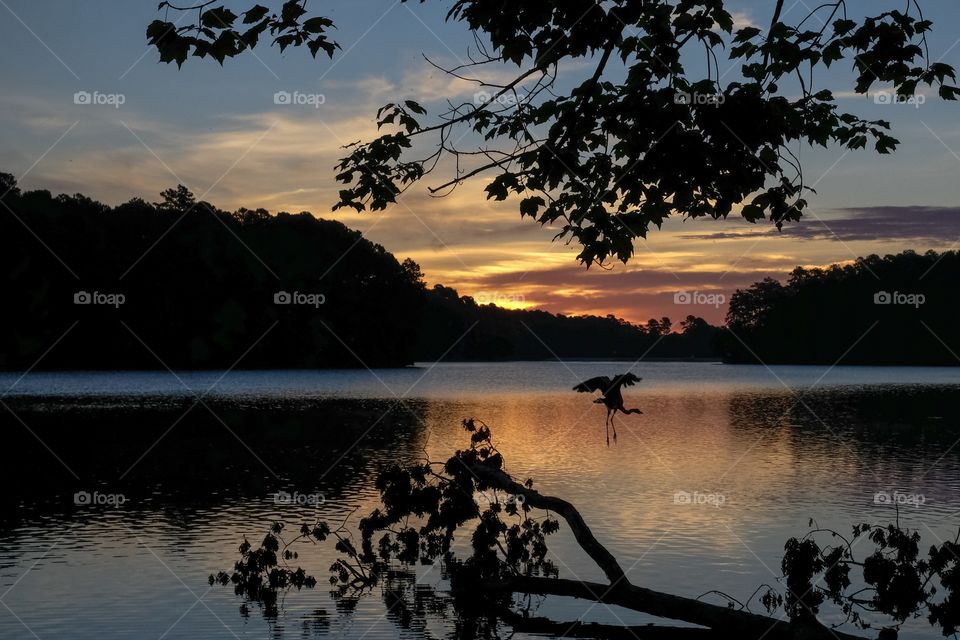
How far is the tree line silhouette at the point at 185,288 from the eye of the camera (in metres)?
121

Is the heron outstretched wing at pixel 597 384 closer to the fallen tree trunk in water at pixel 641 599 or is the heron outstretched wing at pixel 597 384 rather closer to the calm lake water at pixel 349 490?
the fallen tree trunk in water at pixel 641 599

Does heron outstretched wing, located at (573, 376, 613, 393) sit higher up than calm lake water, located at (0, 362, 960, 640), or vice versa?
heron outstretched wing, located at (573, 376, 613, 393)

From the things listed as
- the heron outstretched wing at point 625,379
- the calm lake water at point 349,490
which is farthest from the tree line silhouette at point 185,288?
the heron outstretched wing at point 625,379

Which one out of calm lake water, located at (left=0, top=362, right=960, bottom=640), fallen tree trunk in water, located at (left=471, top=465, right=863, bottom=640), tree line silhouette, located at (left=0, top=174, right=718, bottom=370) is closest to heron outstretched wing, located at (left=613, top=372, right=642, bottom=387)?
fallen tree trunk in water, located at (left=471, top=465, right=863, bottom=640)

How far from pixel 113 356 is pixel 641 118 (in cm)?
13339

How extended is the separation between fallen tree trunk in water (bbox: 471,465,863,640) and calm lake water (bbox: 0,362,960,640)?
0.69 meters

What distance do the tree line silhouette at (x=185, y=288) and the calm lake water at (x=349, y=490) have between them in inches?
2038

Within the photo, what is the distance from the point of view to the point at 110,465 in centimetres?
3616

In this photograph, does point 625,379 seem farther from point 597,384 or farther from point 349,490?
point 349,490

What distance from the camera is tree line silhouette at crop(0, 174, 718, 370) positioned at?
396 ft

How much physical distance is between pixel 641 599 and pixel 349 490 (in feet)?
53.6

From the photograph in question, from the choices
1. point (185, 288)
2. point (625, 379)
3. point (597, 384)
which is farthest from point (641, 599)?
point (185, 288)

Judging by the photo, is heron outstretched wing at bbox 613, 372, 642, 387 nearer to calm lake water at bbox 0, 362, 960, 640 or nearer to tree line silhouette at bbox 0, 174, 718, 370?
calm lake water at bbox 0, 362, 960, 640

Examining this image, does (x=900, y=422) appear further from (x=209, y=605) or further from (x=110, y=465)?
(x=209, y=605)
